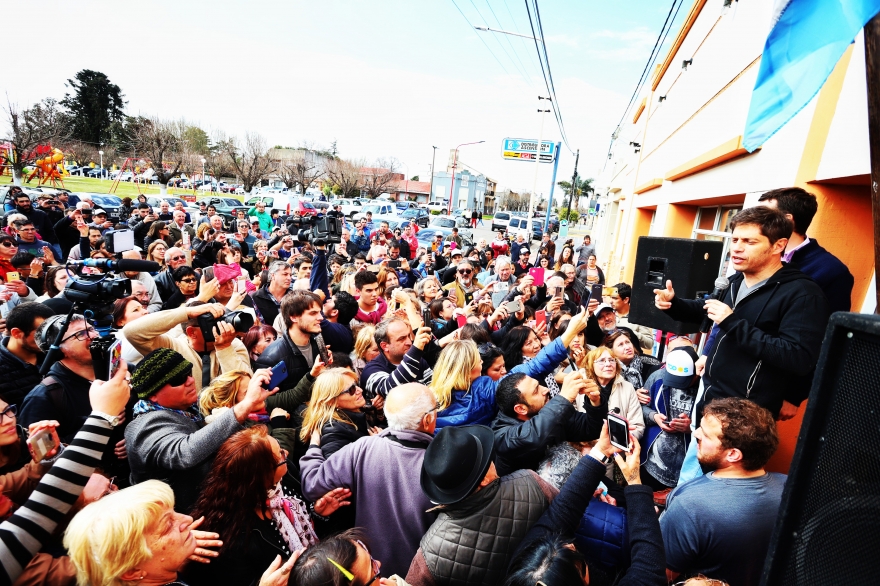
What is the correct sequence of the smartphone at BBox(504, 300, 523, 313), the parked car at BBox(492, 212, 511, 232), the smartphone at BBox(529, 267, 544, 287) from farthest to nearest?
the parked car at BBox(492, 212, 511, 232) < the smartphone at BBox(529, 267, 544, 287) < the smartphone at BBox(504, 300, 523, 313)

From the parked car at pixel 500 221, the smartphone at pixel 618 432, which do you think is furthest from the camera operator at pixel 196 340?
the parked car at pixel 500 221

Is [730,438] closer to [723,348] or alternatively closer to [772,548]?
[723,348]

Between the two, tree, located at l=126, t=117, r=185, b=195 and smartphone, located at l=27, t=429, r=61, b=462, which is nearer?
smartphone, located at l=27, t=429, r=61, b=462

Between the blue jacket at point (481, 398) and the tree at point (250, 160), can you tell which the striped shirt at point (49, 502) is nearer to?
the blue jacket at point (481, 398)

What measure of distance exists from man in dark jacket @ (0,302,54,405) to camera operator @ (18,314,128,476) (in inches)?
9.3

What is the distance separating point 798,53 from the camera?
2.23m

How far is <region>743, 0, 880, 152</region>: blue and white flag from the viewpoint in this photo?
74.9 inches

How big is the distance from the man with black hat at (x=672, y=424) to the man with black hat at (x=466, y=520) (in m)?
1.60

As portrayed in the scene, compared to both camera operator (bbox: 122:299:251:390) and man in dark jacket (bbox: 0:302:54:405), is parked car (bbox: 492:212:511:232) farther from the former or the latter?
man in dark jacket (bbox: 0:302:54:405)

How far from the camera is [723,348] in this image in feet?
8.71

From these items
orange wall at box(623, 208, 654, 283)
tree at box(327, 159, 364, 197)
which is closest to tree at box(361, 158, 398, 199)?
tree at box(327, 159, 364, 197)

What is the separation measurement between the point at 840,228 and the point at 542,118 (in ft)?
63.9

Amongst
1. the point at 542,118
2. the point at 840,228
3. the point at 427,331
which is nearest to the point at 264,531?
the point at 427,331

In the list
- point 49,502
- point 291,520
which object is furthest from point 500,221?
point 49,502
